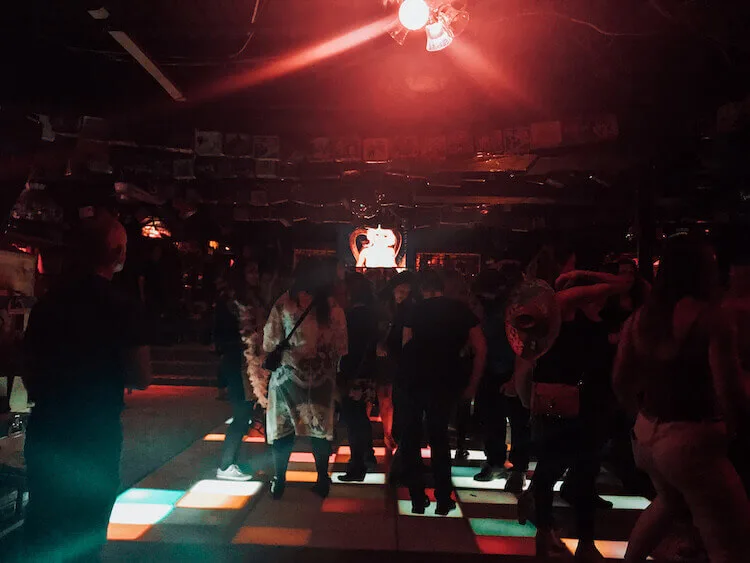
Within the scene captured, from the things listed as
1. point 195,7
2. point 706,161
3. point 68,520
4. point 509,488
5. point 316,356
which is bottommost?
point 509,488

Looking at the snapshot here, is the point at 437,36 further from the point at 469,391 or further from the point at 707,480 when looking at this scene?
the point at 707,480

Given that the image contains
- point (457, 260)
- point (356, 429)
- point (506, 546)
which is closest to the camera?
point (506, 546)

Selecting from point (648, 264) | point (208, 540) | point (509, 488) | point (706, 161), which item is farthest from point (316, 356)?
point (706, 161)

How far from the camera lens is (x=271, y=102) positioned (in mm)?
5770

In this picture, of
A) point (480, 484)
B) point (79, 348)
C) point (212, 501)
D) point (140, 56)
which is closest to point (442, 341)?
point (480, 484)

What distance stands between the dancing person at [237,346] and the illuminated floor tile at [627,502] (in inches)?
132

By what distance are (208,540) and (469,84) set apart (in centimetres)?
483

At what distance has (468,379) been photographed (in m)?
4.38

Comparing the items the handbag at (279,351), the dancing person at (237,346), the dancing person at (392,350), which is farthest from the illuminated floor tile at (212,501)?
the dancing person at (392,350)

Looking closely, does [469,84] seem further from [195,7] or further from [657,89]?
[195,7]

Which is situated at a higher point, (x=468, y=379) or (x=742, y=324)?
(x=742, y=324)

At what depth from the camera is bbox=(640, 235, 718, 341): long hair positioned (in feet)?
8.04

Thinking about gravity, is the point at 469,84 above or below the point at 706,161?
above

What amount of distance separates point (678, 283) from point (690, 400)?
55 centimetres
